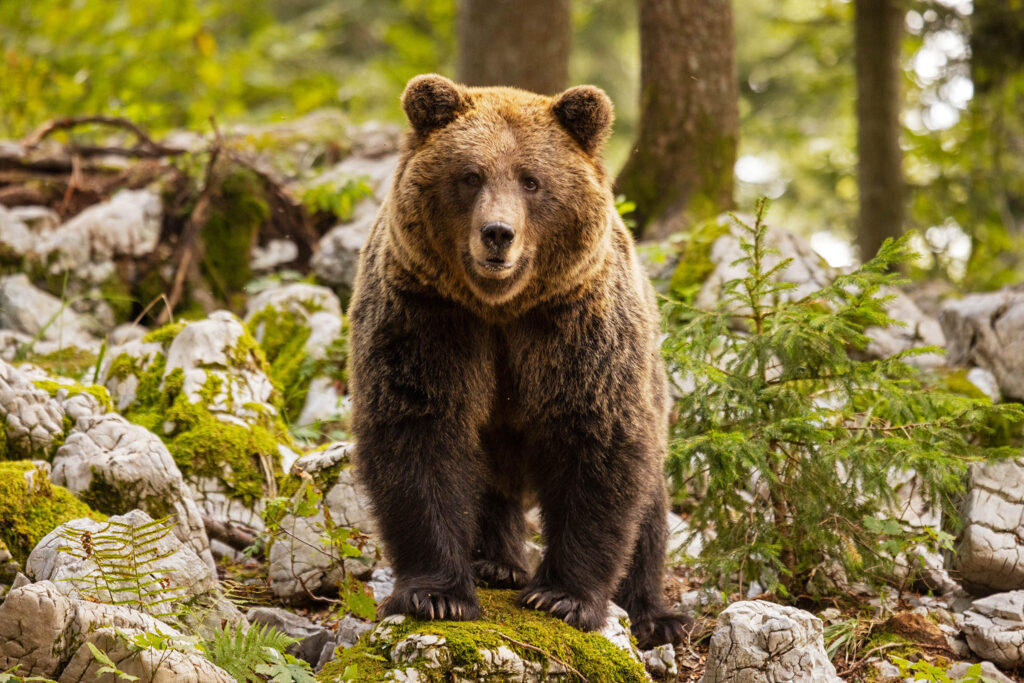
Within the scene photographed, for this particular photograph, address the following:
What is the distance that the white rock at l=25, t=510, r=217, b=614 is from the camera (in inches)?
157

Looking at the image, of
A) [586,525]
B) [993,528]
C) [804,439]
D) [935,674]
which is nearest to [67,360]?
[586,525]

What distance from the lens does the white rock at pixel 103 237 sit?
8.59 m

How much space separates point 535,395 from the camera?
4492mm

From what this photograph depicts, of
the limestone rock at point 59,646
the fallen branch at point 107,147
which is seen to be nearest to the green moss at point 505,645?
the limestone rock at point 59,646

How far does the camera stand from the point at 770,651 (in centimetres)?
428

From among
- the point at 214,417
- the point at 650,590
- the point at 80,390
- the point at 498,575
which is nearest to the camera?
the point at 498,575

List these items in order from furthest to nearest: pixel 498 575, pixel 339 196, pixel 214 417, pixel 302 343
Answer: pixel 339 196, pixel 302 343, pixel 214 417, pixel 498 575

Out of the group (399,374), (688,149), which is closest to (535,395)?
(399,374)

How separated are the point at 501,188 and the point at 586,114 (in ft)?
2.18

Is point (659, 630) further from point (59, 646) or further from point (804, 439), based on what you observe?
point (59, 646)

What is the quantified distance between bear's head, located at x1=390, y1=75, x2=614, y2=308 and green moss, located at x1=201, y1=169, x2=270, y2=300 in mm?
4992

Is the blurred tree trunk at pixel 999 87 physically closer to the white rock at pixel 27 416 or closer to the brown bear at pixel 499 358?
the brown bear at pixel 499 358

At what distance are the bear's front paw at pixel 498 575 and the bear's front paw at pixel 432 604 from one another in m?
0.61

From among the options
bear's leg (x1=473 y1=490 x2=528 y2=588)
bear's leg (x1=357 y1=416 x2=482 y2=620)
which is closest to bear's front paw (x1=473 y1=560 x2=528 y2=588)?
bear's leg (x1=473 y1=490 x2=528 y2=588)
